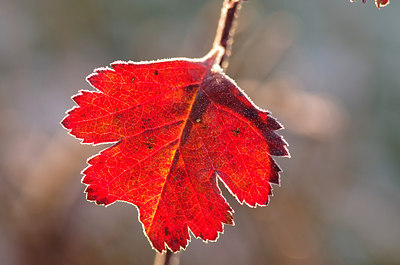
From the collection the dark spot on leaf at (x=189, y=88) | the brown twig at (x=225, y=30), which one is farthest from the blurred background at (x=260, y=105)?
the dark spot on leaf at (x=189, y=88)

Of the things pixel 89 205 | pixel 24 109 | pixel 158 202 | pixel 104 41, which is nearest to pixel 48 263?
pixel 89 205

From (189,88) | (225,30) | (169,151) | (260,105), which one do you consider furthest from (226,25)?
(260,105)

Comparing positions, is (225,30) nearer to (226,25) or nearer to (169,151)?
(226,25)

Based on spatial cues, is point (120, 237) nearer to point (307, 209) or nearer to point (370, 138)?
point (307, 209)

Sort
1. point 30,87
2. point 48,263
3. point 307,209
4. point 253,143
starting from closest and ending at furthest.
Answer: point 253,143 → point 48,263 → point 307,209 → point 30,87

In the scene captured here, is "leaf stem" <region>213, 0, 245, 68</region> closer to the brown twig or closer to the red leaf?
the brown twig

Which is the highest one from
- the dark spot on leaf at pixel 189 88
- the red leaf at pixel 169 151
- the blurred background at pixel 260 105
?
the blurred background at pixel 260 105

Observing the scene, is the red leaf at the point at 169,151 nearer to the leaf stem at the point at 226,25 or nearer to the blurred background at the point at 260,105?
the leaf stem at the point at 226,25

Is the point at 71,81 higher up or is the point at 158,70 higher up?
the point at 71,81
